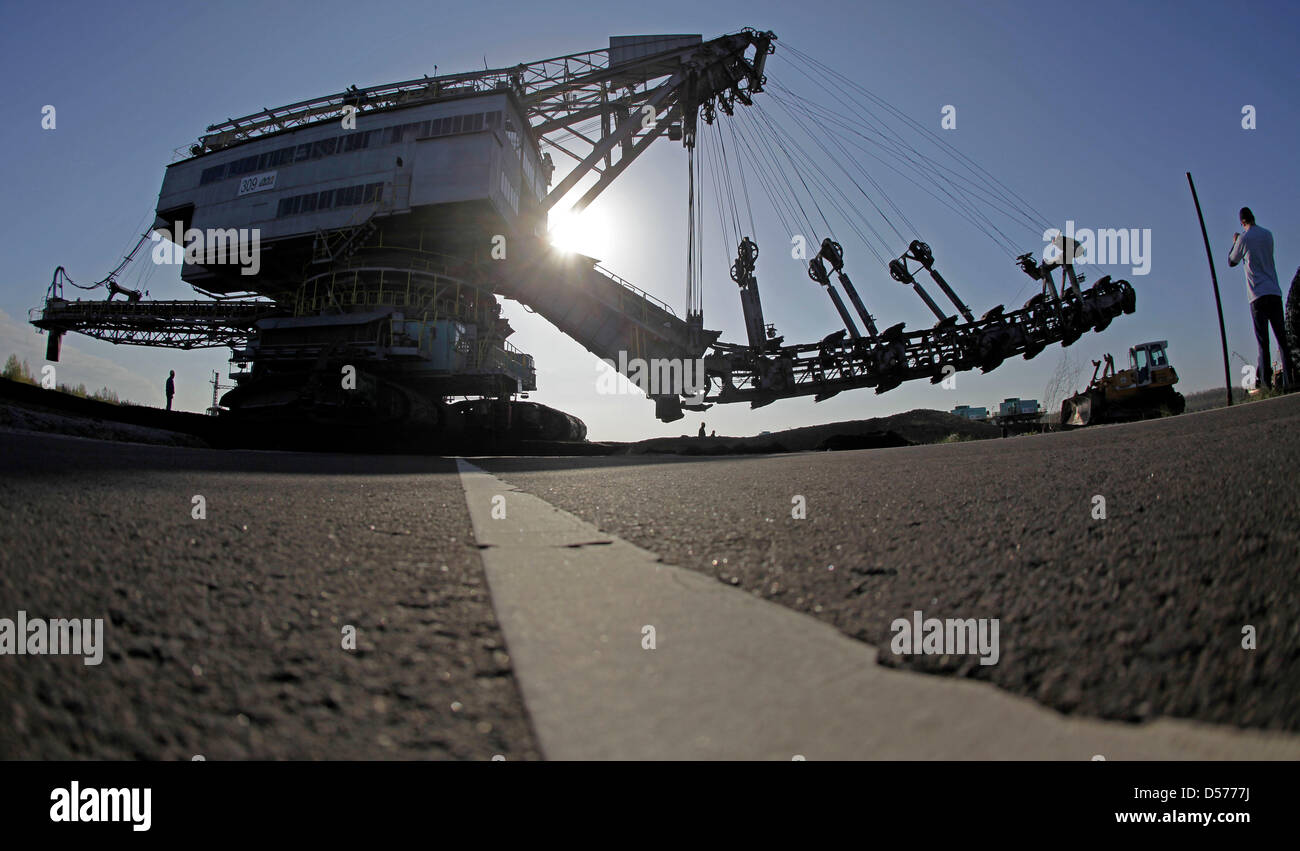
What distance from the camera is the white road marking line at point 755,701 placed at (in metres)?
0.53

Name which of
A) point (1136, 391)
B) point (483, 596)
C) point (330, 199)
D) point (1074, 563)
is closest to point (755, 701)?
point (483, 596)

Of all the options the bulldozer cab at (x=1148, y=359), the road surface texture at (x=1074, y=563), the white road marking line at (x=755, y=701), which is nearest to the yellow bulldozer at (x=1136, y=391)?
the bulldozer cab at (x=1148, y=359)

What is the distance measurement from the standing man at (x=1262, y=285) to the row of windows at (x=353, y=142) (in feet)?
63.7

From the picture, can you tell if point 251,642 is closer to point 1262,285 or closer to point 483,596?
point 483,596

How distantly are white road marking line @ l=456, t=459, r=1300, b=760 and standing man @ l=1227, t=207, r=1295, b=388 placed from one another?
8.86 metres

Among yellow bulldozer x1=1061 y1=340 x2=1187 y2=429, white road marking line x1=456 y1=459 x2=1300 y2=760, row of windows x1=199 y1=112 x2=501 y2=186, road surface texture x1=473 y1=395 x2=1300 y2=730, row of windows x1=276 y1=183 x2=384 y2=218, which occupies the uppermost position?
row of windows x1=199 y1=112 x2=501 y2=186

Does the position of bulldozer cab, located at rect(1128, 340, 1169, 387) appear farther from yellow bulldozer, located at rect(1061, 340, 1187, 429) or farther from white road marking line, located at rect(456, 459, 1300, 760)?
white road marking line, located at rect(456, 459, 1300, 760)

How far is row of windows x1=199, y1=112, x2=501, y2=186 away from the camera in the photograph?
18797mm

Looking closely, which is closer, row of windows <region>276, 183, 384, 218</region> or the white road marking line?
the white road marking line

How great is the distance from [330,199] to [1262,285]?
23606 mm

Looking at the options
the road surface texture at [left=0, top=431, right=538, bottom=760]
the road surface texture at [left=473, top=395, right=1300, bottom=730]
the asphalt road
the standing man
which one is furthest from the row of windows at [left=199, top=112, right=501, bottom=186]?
the road surface texture at [left=0, top=431, right=538, bottom=760]

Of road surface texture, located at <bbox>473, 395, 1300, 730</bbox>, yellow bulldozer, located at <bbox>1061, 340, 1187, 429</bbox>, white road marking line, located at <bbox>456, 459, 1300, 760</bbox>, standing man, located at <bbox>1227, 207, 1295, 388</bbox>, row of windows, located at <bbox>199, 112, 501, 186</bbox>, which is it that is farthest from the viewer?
row of windows, located at <bbox>199, 112, 501, 186</bbox>
